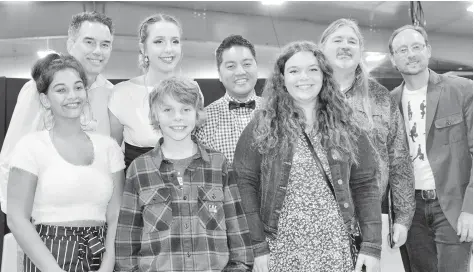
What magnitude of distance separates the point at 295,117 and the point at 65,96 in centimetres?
91

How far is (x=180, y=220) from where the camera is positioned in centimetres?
173

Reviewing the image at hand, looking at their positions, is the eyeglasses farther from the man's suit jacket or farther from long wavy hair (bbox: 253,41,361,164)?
long wavy hair (bbox: 253,41,361,164)

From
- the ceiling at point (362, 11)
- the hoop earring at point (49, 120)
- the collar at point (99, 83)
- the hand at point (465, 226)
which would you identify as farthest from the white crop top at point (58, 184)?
the ceiling at point (362, 11)

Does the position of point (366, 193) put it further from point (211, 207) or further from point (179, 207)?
point (179, 207)

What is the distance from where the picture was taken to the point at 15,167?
5.71ft

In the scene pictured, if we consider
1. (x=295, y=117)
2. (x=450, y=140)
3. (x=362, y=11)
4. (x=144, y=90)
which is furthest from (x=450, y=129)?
(x=362, y=11)

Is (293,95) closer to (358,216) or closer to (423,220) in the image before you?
(358,216)

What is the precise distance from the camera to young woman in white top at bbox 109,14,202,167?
7.53 feet

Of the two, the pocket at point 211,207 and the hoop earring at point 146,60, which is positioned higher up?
the hoop earring at point 146,60

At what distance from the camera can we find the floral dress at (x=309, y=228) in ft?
5.87

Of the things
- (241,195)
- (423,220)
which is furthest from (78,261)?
(423,220)

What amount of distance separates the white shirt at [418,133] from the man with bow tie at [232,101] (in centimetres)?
81

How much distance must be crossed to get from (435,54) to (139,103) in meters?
4.78

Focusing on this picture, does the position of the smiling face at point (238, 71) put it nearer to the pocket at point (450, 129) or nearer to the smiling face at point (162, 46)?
the smiling face at point (162, 46)
